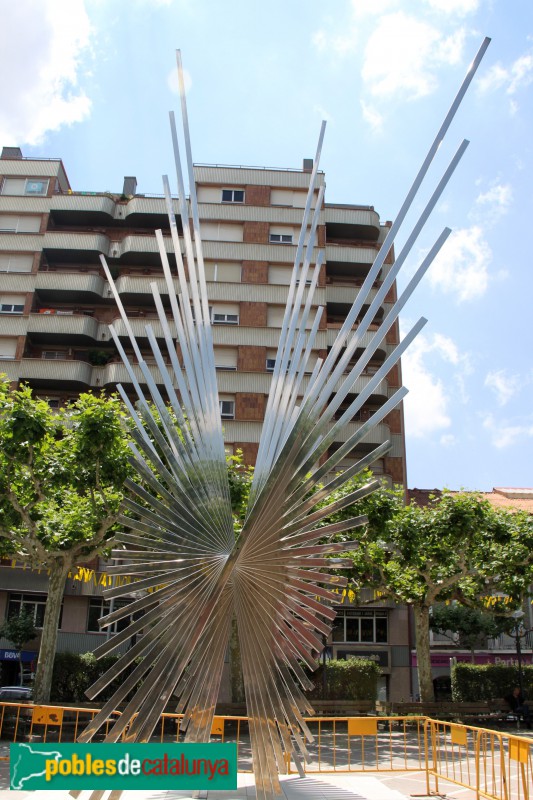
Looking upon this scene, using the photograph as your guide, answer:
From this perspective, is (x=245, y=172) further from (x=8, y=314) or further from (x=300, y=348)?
(x=300, y=348)

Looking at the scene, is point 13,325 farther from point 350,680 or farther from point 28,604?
point 350,680

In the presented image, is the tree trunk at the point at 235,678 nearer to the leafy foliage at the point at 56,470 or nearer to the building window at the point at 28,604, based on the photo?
the leafy foliage at the point at 56,470

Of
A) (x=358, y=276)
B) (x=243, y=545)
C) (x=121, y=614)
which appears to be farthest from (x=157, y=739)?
(x=358, y=276)

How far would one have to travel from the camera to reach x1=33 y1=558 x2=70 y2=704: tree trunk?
17.5 metres

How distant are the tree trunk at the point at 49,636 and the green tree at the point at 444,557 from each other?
27.1 ft

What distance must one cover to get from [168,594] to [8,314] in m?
31.1

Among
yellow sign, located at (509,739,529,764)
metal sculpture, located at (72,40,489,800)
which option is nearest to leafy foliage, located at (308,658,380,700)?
yellow sign, located at (509,739,529,764)

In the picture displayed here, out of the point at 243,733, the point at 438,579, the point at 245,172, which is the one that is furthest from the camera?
the point at 245,172

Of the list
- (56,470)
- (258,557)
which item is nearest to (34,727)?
(56,470)

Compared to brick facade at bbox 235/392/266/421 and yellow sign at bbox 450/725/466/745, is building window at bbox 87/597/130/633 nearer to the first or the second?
brick facade at bbox 235/392/266/421

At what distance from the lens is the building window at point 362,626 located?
33.8 metres

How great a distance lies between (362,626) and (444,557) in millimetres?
13593

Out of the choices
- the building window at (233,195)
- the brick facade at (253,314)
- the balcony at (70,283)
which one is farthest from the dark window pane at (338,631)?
the building window at (233,195)

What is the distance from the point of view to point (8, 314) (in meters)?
35.9
